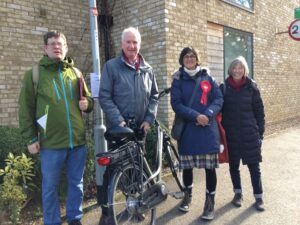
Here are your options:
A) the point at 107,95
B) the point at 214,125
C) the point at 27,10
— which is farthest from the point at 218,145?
the point at 27,10

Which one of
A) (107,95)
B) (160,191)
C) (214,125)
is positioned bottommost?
(160,191)

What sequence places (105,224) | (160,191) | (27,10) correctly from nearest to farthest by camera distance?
1. (105,224)
2. (160,191)
3. (27,10)

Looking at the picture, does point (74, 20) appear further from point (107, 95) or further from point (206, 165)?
point (206, 165)

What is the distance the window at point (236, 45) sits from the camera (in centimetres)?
825

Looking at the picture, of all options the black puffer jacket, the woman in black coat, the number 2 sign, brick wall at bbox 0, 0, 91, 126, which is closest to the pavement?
the woman in black coat

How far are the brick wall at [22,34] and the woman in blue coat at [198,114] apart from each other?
338cm

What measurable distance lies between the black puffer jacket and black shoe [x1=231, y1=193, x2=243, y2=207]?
51 centimetres

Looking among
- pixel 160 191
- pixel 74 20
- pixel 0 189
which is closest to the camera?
pixel 160 191

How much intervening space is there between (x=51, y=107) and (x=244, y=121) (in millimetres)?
2276

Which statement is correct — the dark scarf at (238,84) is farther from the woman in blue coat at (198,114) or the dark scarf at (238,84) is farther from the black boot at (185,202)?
the black boot at (185,202)

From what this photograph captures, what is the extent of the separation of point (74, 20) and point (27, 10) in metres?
1.01

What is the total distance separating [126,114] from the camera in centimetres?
325

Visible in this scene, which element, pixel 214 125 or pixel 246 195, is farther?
pixel 246 195

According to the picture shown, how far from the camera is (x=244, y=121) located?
3.86 meters
